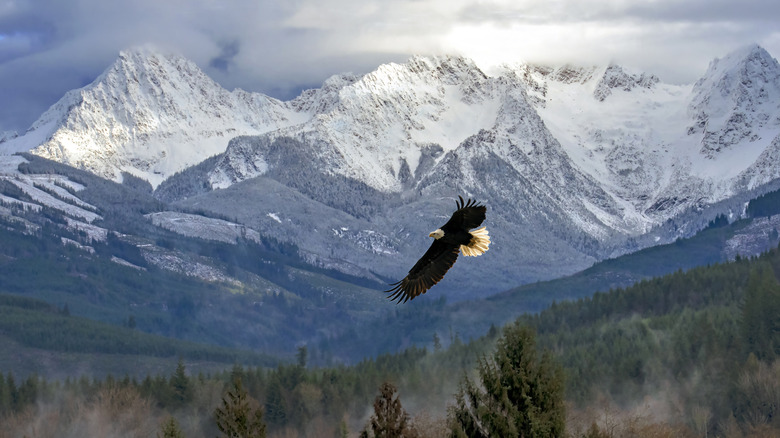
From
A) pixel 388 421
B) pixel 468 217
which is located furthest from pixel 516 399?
pixel 468 217

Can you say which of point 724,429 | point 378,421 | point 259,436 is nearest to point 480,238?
point 378,421

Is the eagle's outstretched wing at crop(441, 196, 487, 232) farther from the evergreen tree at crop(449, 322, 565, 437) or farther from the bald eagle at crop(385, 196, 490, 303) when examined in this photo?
the evergreen tree at crop(449, 322, 565, 437)

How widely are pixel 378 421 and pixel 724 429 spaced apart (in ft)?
367

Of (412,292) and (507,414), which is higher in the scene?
(412,292)

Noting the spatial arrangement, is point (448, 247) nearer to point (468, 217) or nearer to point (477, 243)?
point (477, 243)

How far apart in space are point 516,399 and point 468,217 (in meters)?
15.1

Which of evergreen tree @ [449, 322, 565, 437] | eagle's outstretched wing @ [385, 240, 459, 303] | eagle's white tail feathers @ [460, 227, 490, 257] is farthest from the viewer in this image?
evergreen tree @ [449, 322, 565, 437]

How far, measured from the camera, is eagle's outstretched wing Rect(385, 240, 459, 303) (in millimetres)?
68938

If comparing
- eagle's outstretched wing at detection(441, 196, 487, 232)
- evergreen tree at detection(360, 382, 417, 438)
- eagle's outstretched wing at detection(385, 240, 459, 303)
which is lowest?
evergreen tree at detection(360, 382, 417, 438)

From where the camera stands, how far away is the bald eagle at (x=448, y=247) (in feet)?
218

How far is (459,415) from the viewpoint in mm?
78750

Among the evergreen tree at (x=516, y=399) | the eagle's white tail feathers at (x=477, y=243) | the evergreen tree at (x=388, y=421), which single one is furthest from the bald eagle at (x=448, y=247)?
the evergreen tree at (x=388, y=421)

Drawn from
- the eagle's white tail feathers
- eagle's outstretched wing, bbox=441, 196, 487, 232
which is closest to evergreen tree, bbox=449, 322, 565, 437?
the eagle's white tail feathers

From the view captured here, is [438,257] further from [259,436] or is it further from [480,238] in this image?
[259,436]
